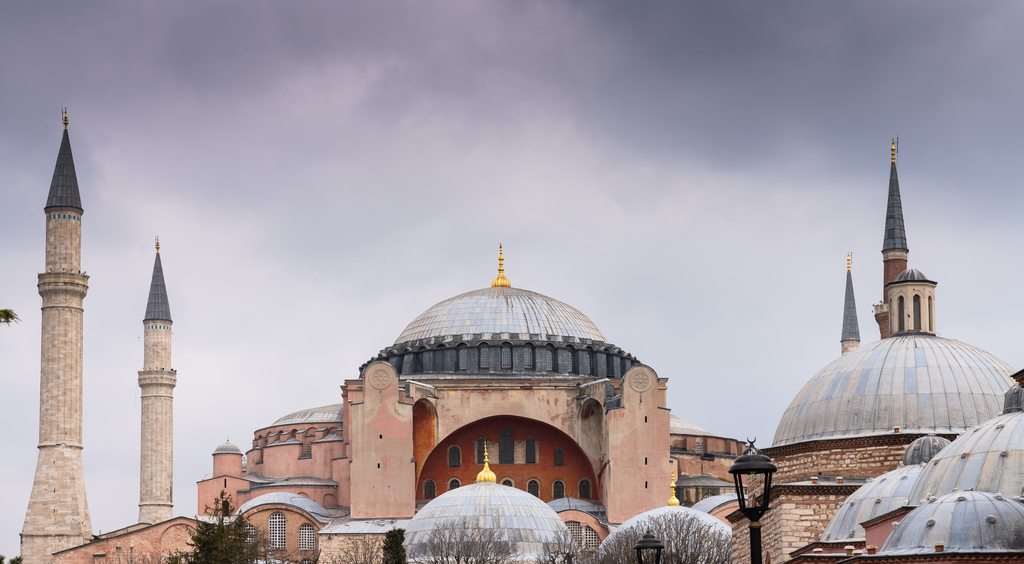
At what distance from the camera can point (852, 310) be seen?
203 feet

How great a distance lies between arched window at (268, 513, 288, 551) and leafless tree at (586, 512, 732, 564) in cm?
1080

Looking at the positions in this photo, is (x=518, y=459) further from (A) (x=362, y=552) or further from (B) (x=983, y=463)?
(B) (x=983, y=463)

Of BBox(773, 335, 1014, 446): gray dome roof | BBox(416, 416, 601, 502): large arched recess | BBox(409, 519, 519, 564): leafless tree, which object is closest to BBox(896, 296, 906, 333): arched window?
BBox(773, 335, 1014, 446): gray dome roof

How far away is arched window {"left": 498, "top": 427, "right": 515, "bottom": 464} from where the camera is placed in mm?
49000

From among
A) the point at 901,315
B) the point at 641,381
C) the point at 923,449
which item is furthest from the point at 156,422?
the point at 923,449

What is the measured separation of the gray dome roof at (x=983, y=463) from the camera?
1812 centimetres

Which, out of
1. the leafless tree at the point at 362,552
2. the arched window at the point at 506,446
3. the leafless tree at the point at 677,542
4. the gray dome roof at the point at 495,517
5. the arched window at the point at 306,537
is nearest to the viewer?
the leafless tree at the point at 677,542

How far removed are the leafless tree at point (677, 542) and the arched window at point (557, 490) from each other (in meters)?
9.27

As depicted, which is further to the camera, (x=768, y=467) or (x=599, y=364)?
(x=599, y=364)

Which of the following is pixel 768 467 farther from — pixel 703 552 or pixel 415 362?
pixel 415 362

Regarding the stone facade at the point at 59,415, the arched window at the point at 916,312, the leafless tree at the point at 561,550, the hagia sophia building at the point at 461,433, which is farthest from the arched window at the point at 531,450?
the arched window at the point at 916,312

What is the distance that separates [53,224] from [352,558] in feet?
57.3

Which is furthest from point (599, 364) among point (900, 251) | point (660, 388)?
point (900, 251)

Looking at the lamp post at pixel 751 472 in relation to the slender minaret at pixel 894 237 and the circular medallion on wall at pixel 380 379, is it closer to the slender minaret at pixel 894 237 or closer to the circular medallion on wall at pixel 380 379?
the slender minaret at pixel 894 237
